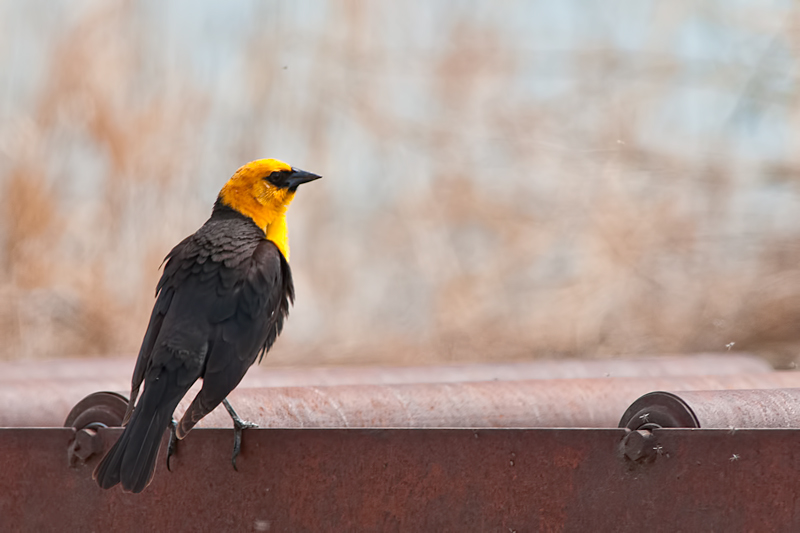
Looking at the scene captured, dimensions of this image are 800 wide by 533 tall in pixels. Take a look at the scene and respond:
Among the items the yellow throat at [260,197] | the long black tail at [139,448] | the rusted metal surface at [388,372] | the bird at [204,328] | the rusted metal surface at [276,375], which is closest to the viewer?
the long black tail at [139,448]

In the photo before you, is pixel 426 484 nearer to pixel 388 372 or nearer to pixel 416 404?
pixel 416 404

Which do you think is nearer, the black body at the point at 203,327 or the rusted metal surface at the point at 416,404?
the black body at the point at 203,327

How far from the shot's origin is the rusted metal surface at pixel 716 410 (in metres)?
1.78

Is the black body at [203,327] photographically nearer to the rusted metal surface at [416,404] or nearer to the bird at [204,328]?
the bird at [204,328]

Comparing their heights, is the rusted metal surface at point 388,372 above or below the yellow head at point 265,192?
below

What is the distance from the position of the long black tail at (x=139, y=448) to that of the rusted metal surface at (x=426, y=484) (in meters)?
0.08

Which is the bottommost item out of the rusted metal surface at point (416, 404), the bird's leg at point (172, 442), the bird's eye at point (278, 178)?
the rusted metal surface at point (416, 404)

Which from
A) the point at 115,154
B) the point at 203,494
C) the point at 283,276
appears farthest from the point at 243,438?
the point at 115,154

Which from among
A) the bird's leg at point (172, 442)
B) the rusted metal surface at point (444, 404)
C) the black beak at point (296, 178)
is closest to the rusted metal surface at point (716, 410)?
the rusted metal surface at point (444, 404)

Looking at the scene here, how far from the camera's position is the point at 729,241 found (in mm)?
6176

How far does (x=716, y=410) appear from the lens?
1.84 m

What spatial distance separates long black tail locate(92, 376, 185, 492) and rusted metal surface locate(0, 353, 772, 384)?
0.92m

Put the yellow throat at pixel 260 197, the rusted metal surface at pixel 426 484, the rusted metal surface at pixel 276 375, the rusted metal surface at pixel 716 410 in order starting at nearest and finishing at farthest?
the rusted metal surface at pixel 426 484 → the rusted metal surface at pixel 716 410 → the rusted metal surface at pixel 276 375 → the yellow throat at pixel 260 197

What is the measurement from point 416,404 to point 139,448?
2.63 ft
